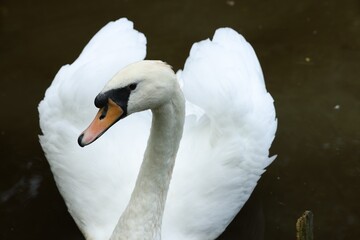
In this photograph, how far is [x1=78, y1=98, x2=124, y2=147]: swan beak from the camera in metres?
3.20

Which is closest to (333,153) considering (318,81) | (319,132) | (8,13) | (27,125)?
(319,132)

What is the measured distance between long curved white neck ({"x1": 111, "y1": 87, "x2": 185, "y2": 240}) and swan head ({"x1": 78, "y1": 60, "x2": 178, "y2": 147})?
0.18m

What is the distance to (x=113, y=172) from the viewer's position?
14.8 feet

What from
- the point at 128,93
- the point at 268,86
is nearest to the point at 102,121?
the point at 128,93

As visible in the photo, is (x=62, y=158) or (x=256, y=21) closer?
→ (x=62, y=158)

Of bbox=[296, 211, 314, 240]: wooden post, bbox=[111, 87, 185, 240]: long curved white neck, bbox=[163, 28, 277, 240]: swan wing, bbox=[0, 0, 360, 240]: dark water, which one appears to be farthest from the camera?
bbox=[0, 0, 360, 240]: dark water

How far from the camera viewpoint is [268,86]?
5.86 meters

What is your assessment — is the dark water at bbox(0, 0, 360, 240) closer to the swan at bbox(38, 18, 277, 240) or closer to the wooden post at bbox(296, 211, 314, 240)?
the swan at bbox(38, 18, 277, 240)

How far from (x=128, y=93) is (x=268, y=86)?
2788 mm

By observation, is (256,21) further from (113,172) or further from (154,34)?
(113,172)

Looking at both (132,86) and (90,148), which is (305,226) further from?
(90,148)

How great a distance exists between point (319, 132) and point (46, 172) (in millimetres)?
1924

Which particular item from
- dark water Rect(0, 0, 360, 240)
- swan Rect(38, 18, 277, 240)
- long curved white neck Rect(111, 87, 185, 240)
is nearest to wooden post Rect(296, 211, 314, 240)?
→ long curved white neck Rect(111, 87, 185, 240)

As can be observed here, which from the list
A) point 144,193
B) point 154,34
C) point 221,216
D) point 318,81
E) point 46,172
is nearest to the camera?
point 144,193
